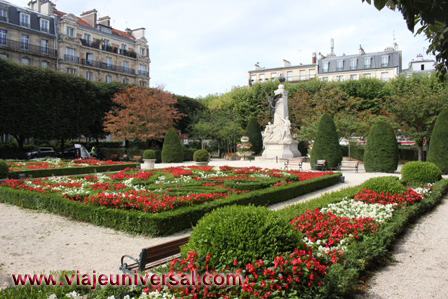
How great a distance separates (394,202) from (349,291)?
483cm

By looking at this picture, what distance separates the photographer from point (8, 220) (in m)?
7.95

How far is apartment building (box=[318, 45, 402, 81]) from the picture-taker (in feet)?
173

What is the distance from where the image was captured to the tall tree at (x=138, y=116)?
29.5 meters

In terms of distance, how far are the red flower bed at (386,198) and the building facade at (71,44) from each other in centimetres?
3741

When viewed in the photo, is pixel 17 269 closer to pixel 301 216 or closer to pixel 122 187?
pixel 301 216

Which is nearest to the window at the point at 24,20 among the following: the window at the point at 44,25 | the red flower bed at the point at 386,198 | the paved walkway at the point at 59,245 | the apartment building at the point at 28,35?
the apartment building at the point at 28,35

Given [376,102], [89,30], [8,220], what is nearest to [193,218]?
[8,220]

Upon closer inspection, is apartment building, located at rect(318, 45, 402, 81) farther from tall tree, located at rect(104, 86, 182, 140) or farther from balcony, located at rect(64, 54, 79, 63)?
balcony, located at rect(64, 54, 79, 63)

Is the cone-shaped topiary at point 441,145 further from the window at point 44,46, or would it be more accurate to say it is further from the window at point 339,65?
the window at point 339,65

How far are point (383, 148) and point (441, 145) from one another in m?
2.98

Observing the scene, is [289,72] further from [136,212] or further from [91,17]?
[136,212]

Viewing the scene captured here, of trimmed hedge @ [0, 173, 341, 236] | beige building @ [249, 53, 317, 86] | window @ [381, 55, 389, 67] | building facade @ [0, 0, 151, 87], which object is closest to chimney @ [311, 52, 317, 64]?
beige building @ [249, 53, 317, 86]

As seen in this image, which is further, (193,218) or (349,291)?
(193,218)

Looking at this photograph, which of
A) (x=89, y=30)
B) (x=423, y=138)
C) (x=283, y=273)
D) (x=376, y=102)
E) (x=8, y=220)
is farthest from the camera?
(x=89, y=30)
